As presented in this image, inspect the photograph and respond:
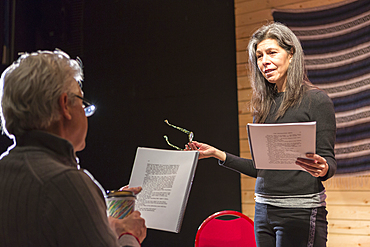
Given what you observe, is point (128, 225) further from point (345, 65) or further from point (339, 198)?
point (345, 65)

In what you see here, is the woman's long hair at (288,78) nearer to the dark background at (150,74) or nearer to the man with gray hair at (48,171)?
the man with gray hair at (48,171)

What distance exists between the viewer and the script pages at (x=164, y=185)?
119cm

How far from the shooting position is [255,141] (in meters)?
1.43

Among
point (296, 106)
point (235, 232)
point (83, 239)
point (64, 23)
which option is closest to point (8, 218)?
point (83, 239)

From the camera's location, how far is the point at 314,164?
132 cm

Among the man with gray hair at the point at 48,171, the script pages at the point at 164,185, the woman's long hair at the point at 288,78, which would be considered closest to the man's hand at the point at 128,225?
the man with gray hair at the point at 48,171

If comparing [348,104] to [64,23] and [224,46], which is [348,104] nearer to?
[224,46]

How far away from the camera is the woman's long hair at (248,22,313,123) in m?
1.55

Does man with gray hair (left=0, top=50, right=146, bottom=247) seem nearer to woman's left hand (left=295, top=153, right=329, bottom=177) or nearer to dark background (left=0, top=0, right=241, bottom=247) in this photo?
woman's left hand (left=295, top=153, right=329, bottom=177)

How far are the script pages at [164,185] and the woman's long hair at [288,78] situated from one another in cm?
54

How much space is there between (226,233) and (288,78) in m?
1.00

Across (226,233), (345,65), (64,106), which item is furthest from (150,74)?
(64,106)

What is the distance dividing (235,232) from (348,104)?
135 cm

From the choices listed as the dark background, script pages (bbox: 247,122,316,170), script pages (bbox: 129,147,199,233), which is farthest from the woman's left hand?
the dark background
